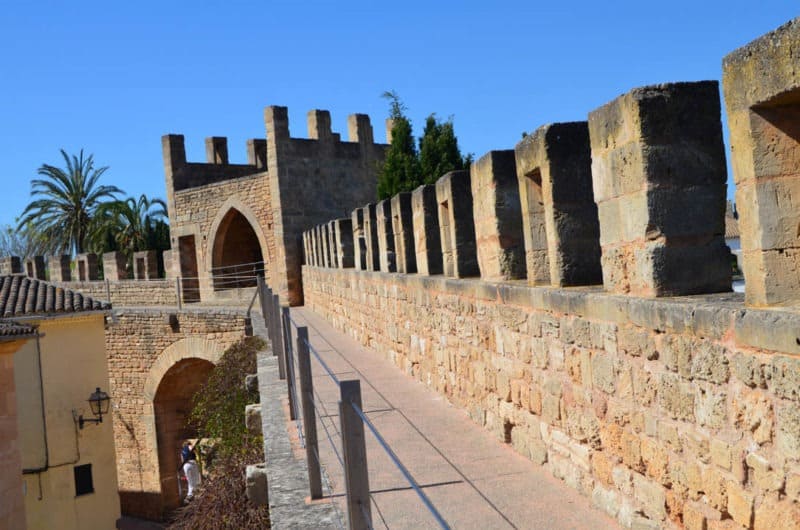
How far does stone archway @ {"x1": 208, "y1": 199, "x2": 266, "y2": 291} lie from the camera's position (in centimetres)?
2242

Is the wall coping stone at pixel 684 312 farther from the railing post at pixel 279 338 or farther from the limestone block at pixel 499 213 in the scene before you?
the railing post at pixel 279 338

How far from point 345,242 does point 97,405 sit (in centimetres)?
850

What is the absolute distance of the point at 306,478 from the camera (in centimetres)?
455

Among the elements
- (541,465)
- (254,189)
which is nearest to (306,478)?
(541,465)

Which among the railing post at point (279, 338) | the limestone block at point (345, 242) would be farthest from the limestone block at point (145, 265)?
the railing post at point (279, 338)

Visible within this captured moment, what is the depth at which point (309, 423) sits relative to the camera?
4277mm

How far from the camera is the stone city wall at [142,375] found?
1984 cm

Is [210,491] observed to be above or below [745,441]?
below

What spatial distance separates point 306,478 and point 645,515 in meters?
1.93

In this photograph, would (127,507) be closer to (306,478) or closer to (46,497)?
(46,497)

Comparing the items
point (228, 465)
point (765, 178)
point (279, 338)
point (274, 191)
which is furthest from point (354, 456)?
point (274, 191)

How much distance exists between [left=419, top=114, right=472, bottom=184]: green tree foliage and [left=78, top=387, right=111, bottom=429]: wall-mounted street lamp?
28.8 ft

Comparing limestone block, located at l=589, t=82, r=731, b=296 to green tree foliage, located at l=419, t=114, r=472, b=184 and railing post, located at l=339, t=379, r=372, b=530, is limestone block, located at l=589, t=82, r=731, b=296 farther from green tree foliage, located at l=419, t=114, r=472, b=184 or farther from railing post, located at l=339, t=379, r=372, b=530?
green tree foliage, located at l=419, t=114, r=472, b=184

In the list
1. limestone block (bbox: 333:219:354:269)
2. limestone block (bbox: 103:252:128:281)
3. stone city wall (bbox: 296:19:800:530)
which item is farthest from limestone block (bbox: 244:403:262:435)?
limestone block (bbox: 103:252:128:281)
